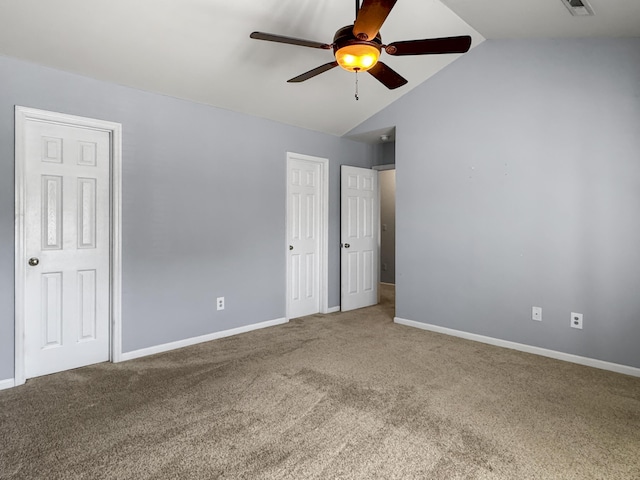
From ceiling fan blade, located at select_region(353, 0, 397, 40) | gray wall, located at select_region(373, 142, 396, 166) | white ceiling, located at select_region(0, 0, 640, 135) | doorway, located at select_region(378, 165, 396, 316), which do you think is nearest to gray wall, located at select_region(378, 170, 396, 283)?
doorway, located at select_region(378, 165, 396, 316)

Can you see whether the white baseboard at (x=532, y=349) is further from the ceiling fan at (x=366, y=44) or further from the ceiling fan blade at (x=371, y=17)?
the ceiling fan blade at (x=371, y=17)

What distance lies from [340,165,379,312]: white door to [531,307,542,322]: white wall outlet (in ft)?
7.56

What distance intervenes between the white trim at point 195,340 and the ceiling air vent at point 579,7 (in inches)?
153

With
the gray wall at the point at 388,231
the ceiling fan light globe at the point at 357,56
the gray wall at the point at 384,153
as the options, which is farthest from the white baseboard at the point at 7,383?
the gray wall at the point at 388,231

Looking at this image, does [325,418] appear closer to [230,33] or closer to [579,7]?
[230,33]

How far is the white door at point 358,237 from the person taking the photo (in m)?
5.16

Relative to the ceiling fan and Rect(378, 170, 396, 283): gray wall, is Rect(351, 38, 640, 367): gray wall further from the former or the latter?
Rect(378, 170, 396, 283): gray wall

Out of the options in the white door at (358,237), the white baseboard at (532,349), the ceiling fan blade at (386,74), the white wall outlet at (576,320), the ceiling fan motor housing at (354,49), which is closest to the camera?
the ceiling fan motor housing at (354,49)

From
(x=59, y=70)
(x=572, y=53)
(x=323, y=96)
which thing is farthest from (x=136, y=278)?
(x=572, y=53)

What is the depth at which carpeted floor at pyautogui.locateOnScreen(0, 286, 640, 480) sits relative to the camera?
1.85 meters

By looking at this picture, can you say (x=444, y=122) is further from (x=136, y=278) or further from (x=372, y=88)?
(x=136, y=278)

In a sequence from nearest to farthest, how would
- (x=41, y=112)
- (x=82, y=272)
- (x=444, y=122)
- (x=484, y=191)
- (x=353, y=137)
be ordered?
1. (x=41, y=112)
2. (x=82, y=272)
3. (x=484, y=191)
4. (x=444, y=122)
5. (x=353, y=137)

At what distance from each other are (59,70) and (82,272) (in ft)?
5.20

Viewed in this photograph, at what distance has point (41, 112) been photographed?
2.84 m
